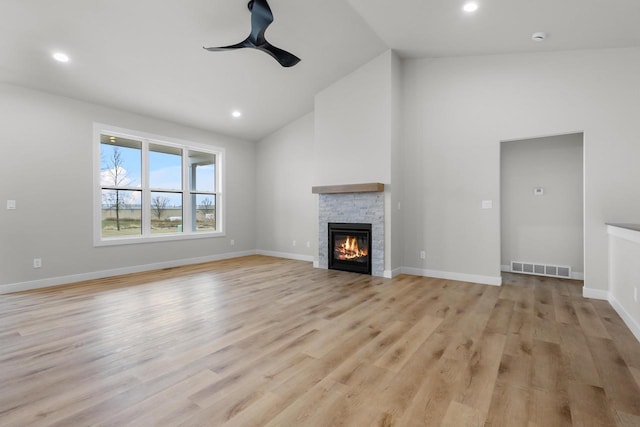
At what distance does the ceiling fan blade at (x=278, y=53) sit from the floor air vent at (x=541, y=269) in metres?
4.87

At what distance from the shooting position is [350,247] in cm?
564

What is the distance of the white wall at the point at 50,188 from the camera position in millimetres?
4352

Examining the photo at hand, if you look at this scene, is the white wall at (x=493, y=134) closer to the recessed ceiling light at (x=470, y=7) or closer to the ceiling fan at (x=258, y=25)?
the recessed ceiling light at (x=470, y=7)

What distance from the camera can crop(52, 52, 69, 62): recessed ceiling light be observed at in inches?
152

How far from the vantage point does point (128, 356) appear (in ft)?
7.92

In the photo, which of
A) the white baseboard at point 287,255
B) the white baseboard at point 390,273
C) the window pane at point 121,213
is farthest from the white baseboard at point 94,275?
the white baseboard at point 390,273

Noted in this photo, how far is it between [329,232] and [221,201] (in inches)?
113

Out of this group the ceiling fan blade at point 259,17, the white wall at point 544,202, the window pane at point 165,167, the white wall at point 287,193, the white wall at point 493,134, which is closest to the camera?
the ceiling fan blade at point 259,17

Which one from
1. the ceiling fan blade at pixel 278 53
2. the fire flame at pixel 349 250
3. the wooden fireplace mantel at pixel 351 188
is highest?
the ceiling fan blade at pixel 278 53

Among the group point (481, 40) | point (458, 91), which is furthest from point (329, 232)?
point (481, 40)

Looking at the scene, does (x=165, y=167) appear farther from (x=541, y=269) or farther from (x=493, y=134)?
(x=541, y=269)

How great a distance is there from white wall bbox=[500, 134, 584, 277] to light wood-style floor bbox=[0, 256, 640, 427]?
109 centimetres

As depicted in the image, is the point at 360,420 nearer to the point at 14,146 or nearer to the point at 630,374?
the point at 630,374

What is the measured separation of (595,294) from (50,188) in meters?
7.67
